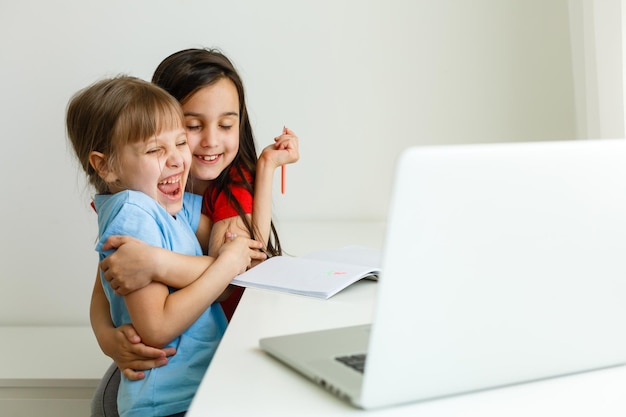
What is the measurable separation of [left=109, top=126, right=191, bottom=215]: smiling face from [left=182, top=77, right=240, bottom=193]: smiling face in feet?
0.62

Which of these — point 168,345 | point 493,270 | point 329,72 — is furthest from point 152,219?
point 329,72

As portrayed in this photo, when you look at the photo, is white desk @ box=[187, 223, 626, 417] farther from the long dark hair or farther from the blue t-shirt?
the long dark hair

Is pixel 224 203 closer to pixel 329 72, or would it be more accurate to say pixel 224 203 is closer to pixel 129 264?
pixel 129 264

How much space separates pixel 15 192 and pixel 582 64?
5.51 feet

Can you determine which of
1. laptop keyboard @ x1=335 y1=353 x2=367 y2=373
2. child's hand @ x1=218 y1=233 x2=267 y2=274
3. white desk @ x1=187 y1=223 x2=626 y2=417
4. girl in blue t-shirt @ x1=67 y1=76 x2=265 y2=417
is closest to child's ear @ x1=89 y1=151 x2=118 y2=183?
girl in blue t-shirt @ x1=67 y1=76 x2=265 y2=417

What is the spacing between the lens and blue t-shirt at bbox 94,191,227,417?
114cm

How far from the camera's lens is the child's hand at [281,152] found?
5.15 feet

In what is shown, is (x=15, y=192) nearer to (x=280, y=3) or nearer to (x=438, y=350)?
(x=280, y=3)

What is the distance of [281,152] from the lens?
1.58 meters

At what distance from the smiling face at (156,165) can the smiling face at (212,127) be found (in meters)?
0.19

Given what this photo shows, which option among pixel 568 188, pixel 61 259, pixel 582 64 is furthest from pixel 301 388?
pixel 61 259

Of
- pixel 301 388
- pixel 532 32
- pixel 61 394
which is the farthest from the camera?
pixel 532 32

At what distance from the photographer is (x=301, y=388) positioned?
0.68 m

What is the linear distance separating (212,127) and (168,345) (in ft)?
1.55
